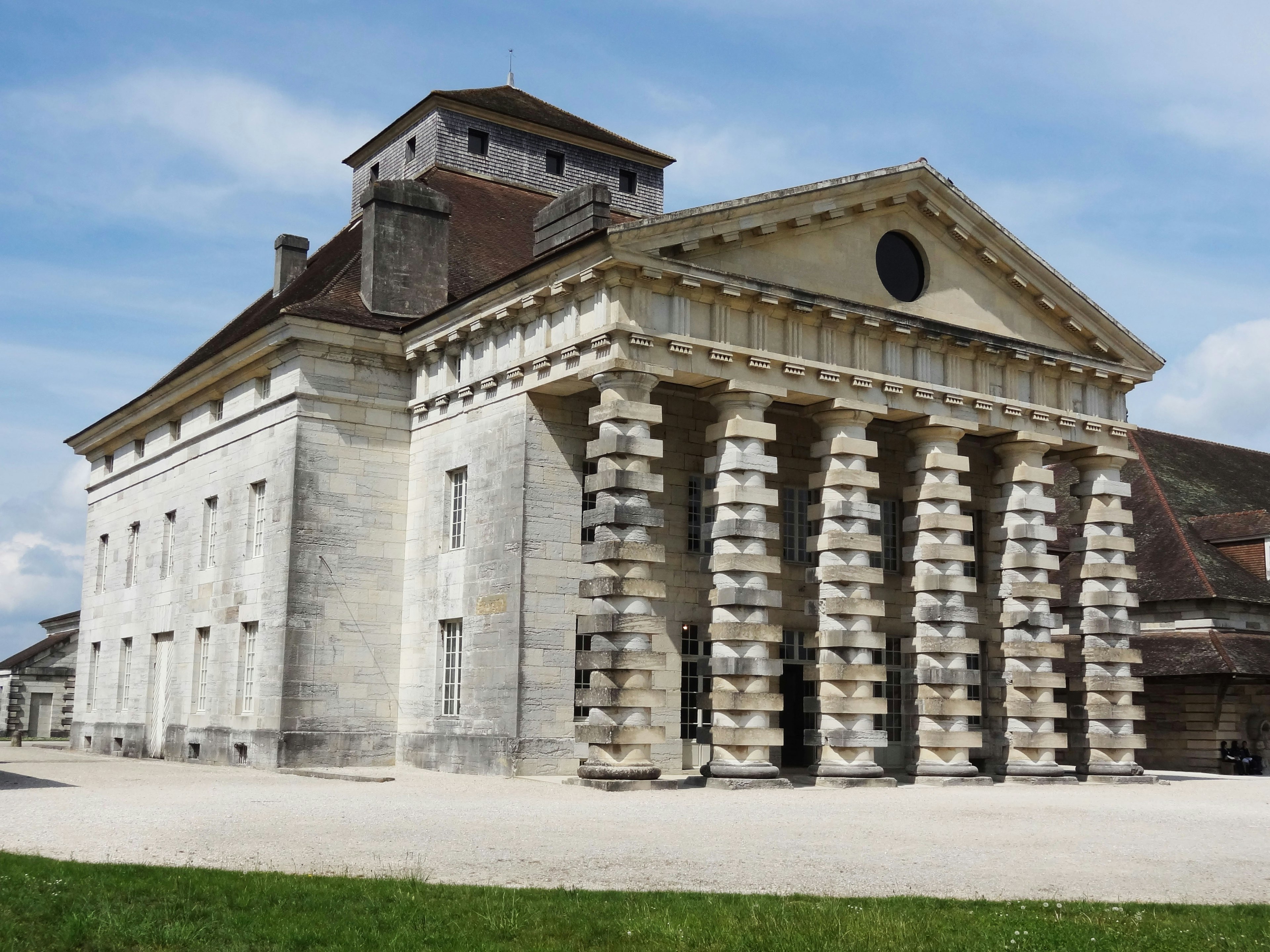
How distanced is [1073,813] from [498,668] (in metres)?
9.79

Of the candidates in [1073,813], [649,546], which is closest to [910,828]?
[1073,813]

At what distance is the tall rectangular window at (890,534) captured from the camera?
2939 cm

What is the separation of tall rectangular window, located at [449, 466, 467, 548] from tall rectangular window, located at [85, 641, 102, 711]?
1436 cm

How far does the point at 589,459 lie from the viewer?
22.2 m

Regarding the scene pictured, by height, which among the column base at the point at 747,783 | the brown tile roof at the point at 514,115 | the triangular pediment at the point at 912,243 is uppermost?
the brown tile roof at the point at 514,115

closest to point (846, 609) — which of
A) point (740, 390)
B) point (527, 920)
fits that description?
point (740, 390)

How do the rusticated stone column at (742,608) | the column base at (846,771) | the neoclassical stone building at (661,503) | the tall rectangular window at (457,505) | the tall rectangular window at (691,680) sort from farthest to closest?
the tall rectangular window at (457,505) < the tall rectangular window at (691,680) < the column base at (846,771) < the neoclassical stone building at (661,503) < the rusticated stone column at (742,608)

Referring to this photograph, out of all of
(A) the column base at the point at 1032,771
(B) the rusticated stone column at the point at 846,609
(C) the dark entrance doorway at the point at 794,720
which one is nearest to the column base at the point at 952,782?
(B) the rusticated stone column at the point at 846,609

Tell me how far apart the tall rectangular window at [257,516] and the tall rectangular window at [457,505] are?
4.17 metres

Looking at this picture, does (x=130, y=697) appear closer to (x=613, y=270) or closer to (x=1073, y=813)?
(x=613, y=270)

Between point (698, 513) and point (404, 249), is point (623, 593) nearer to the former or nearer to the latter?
point (698, 513)

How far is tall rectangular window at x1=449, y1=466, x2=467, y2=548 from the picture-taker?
2578 centimetres

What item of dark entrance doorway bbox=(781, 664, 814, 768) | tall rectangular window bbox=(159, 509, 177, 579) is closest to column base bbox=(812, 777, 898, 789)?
dark entrance doorway bbox=(781, 664, 814, 768)

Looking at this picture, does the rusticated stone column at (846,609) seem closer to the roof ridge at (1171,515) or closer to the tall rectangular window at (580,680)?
the tall rectangular window at (580,680)
